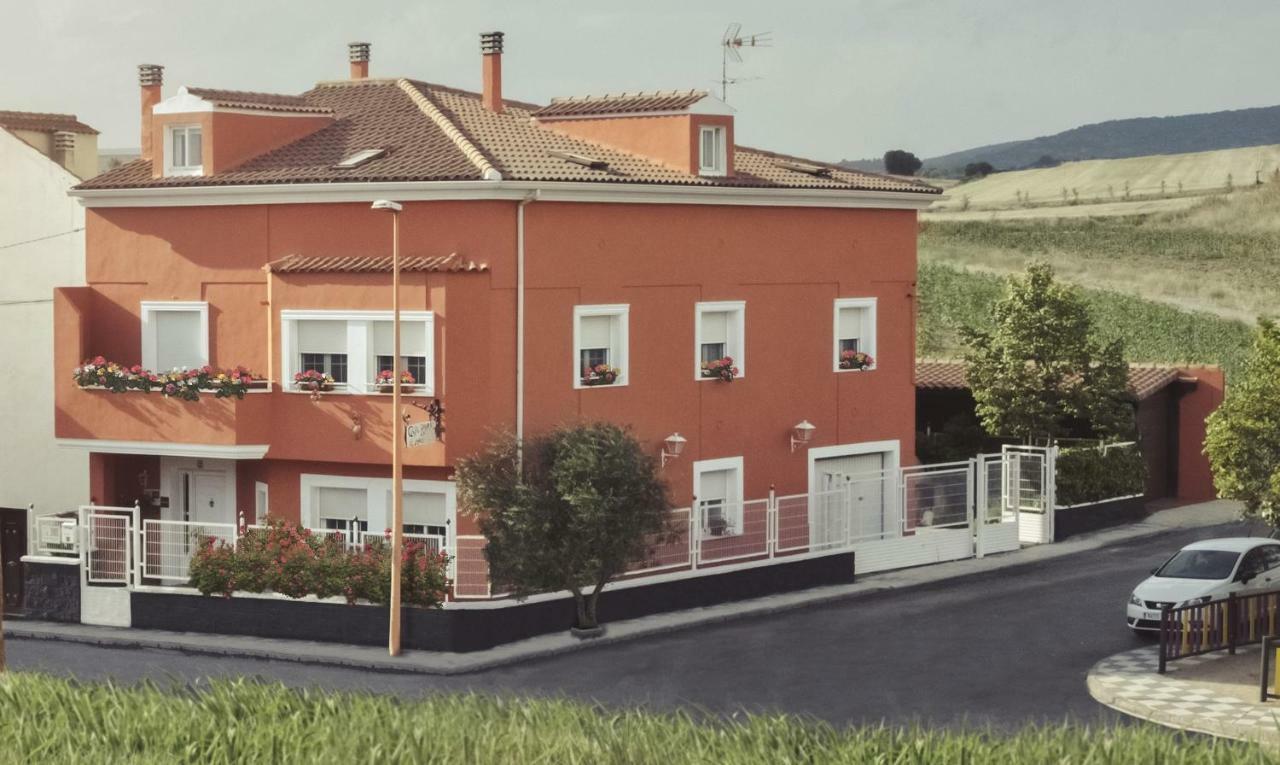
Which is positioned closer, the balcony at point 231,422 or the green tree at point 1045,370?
the balcony at point 231,422

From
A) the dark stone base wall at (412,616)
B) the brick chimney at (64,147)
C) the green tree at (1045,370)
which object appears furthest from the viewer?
the brick chimney at (64,147)

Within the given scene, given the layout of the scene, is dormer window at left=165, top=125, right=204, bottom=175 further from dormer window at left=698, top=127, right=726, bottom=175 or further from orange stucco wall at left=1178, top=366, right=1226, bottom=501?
orange stucco wall at left=1178, top=366, right=1226, bottom=501

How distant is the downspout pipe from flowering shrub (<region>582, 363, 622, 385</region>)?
1610mm

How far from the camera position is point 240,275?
116 feet

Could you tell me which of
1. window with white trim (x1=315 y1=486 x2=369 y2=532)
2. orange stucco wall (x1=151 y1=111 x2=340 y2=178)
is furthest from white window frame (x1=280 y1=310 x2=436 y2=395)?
orange stucco wall (x1=151 y1=111 x2=340 y2=178)

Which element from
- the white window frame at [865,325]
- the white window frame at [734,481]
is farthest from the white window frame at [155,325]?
the white window frame at [865,325]

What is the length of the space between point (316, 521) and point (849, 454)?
11.4 m

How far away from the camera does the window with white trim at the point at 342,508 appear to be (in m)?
34.2

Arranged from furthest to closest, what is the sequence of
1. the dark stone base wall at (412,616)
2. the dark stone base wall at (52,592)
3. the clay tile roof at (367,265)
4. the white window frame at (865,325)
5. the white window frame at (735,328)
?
the white window frame at (865,325) < the white window frame at (735,328) < the dark stone base wall at (52,592) < the clay tile roof at (367,265) < the dark stone base wall at (412,616)

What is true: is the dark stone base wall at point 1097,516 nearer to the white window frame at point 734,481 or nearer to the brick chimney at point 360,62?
the white window frame at point 734,481

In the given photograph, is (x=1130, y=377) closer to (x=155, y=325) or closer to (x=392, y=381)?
(x=392, y=381)

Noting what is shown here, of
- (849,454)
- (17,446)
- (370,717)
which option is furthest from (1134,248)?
(370,717)

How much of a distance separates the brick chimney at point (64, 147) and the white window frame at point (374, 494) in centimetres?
1446

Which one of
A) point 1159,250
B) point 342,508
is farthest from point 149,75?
point 1159,250
